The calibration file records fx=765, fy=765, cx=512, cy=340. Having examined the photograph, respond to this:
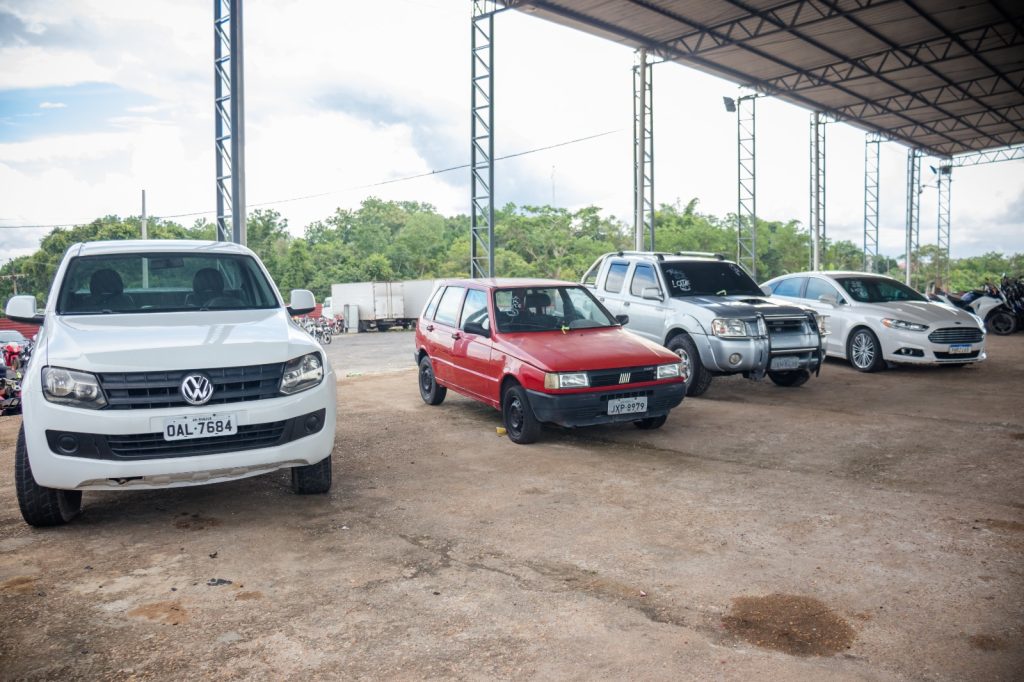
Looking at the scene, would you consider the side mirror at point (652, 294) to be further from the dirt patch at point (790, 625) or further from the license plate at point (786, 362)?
the dirt patch at point (790, 625)

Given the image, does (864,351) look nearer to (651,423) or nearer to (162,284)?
(651,423)

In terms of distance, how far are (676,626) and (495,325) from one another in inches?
177

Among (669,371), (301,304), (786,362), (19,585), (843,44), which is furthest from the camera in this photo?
(843,44)

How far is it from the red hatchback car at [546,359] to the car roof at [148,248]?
2.47 m

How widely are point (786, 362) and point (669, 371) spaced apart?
3.04 meters

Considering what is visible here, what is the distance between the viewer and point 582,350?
704 cm

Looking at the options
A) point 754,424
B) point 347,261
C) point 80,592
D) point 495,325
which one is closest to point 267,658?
point 80,592

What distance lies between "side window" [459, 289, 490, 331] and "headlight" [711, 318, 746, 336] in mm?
2959

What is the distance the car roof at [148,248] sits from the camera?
5676 mm

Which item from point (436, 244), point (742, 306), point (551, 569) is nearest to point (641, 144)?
point (742, 306)

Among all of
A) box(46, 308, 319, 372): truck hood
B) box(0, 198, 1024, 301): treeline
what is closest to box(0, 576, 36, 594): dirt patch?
box(46, 308, 319, 372): truck hood

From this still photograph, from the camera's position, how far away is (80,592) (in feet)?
12.4

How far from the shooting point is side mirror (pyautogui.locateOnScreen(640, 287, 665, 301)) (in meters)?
9.97

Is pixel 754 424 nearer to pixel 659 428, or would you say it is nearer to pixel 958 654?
pixel 659 428
